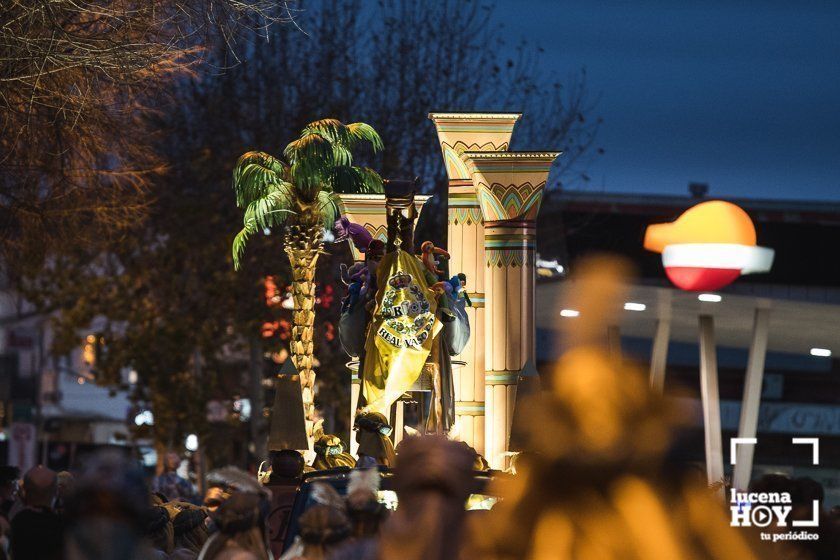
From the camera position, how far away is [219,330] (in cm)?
3425

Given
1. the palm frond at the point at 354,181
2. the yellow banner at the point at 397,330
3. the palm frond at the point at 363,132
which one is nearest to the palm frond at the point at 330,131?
the palm frond at the point at 363,132

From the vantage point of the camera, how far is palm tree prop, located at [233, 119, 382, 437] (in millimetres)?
A: 16500

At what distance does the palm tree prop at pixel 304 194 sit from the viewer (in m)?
16.5

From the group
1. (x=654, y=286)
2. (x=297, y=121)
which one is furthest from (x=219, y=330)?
(x=654, y=286)

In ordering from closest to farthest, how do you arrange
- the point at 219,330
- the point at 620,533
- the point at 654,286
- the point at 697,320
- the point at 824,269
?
the point at 620,533 → the point at 654,286 → the point at 824,269 → the point at 697,320 → the point at 219,330

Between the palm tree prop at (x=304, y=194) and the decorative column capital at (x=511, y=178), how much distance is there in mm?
1709

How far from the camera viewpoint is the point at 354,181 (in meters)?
17.8

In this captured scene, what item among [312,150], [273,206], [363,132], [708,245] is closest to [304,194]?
[273,206]

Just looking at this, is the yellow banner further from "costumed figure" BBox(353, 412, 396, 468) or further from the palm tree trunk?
the palm tree trunk

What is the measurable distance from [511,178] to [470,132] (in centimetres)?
83

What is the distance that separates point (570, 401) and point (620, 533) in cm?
35

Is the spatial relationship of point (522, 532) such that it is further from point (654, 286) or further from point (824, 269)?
point (824, 269)

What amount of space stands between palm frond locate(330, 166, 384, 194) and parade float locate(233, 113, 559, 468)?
0.05 feet

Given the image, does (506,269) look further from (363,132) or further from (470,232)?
(363,132)
